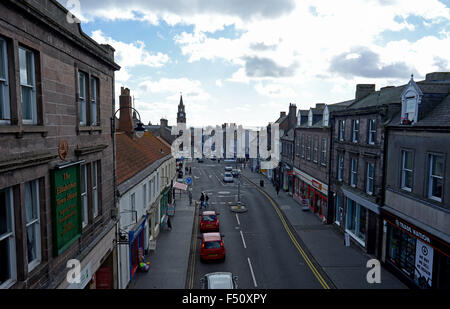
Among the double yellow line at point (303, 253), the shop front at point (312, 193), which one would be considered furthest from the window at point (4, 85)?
the shop front at point (312, 193)

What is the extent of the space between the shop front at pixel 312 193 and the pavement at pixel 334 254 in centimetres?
90

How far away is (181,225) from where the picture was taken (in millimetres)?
26656

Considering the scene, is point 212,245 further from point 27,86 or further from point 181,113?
point 181,113

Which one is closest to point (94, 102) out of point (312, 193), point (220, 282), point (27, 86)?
point (27, 86)

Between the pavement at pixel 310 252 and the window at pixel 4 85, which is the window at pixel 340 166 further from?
the window at pixel 4 85

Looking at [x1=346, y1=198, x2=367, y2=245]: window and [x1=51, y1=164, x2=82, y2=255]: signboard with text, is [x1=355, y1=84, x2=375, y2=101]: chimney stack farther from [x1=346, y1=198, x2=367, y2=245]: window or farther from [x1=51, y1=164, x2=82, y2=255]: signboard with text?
[x1=51, y1=164, x2=82, y2=255]: signboard with text

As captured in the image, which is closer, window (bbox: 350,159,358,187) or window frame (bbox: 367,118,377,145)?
window frame (bbox: 367,118,377,145)

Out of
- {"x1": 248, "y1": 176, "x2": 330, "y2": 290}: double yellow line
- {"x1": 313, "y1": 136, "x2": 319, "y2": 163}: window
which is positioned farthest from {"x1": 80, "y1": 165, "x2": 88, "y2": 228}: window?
{"x1": 313, "y1": 136, "x2": 319, "y2": 163}: window

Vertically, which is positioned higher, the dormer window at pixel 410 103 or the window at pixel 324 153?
the dormer window at pixel 410 103

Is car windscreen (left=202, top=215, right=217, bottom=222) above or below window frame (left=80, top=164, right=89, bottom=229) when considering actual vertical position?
below

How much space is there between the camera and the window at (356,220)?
70.5ft

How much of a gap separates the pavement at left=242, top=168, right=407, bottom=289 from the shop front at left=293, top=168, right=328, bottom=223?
0.90 m

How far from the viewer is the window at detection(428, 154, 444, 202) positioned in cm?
1398

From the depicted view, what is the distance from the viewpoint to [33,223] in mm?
7266
